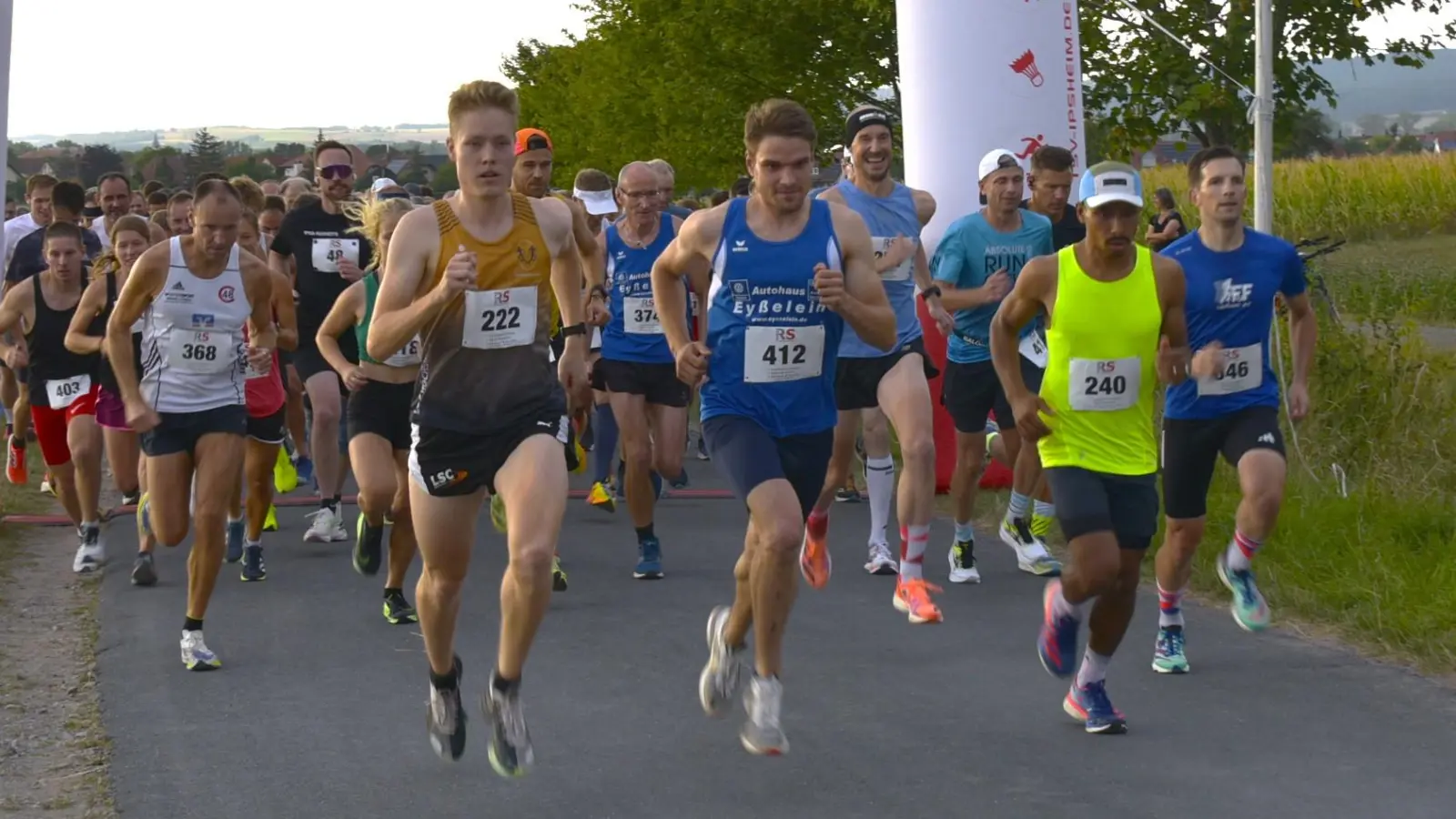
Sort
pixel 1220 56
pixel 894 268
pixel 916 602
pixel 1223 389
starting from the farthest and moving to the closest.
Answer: pixel 1220 56 < pixel 894 268 < pixel 916 602 < pixel 1223 389

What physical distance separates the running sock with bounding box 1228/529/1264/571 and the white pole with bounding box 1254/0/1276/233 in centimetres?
454

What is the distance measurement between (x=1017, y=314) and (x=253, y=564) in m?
4.87

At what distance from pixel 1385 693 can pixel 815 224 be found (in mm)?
2587

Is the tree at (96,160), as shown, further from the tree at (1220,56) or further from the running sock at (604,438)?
the running sock at (604,438)

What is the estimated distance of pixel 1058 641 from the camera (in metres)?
6.89

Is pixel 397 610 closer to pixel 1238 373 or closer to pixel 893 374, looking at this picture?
pixel 893 374

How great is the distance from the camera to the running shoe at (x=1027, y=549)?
396 inches

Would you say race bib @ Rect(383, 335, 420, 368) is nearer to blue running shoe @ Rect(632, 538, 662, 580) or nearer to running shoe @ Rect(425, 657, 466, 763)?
blue running shoe @ Rect(632, 538, 662, 580)

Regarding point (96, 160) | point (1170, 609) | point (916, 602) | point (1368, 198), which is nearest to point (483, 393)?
point (1170, 609)

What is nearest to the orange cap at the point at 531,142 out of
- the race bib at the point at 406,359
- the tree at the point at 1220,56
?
the race bib at the point at 406,359

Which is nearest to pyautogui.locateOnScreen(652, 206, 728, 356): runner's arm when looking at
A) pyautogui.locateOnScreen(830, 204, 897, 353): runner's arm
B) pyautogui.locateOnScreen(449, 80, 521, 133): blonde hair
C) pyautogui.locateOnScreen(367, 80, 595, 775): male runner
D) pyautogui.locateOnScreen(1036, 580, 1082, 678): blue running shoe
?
pyautogui.locateOnScreen(830, 204, 897, 353): runner's arm

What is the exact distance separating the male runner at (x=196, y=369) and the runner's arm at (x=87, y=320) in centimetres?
130

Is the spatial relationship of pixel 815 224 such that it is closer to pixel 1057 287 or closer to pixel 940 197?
pixel 1057 287

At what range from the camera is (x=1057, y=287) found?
6953mm
